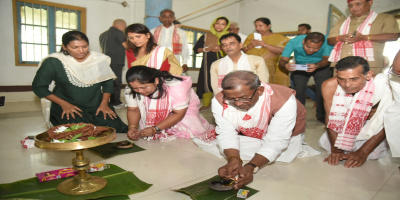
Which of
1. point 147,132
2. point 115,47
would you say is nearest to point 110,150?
point 147,132

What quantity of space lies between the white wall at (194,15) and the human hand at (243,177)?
20.4 ft

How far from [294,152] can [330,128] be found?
47 centimetres

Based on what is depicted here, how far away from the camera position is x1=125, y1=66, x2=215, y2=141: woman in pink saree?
3170mm

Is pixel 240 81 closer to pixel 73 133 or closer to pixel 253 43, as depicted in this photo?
pixel 73 133

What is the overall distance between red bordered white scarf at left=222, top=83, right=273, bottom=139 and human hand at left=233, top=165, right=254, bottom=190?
50cm

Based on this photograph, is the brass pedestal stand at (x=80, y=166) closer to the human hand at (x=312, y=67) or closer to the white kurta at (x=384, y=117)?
the white kurta at (x=384, y=117)

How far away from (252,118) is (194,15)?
766 cm

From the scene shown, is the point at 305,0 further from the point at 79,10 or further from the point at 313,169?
the point at 313,169

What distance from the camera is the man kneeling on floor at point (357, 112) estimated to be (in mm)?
2555

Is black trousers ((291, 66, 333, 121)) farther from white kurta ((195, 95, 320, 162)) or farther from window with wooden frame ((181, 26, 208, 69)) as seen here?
window with wooden frame ((181, 26, 208, 69))

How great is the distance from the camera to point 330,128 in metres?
2.85

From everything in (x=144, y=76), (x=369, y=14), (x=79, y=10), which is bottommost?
(x=144, y=76)

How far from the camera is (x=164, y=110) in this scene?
3.31m

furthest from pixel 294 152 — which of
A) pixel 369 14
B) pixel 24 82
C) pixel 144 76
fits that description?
pixel 24 82
